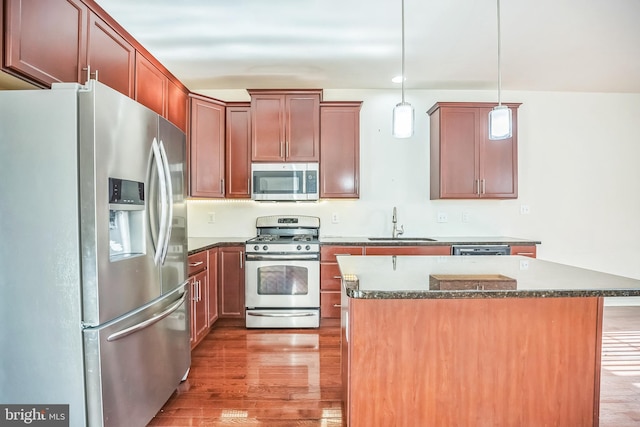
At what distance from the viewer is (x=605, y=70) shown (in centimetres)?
329

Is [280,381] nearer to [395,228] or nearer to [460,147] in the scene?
[395,228]

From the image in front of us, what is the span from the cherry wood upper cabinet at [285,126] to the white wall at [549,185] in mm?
597

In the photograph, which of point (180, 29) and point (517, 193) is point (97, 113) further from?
point (517, 193)

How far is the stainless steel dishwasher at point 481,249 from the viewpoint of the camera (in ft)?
10.5

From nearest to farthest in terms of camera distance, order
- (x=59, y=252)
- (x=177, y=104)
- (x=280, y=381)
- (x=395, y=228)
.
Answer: (x=59, y=252)
(x=280, y=381)
(x=177, y=104)
(x=395, y=228)

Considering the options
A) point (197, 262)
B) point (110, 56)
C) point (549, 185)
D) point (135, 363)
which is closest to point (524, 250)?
point (549, 185)

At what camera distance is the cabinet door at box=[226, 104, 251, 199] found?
3.58 meters

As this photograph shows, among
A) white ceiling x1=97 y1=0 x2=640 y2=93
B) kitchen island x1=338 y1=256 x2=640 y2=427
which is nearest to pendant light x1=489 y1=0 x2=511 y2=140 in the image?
kitchen island x1=338 y1=256 x2=640 y2=427

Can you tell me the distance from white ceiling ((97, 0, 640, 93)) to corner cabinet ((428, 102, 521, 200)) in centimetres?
40

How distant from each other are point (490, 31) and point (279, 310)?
303 centimetres

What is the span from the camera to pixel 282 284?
3.27 metres

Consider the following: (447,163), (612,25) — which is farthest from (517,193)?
(612,25)

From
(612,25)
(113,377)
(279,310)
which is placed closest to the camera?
(113,377)

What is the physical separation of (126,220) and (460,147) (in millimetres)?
3169
